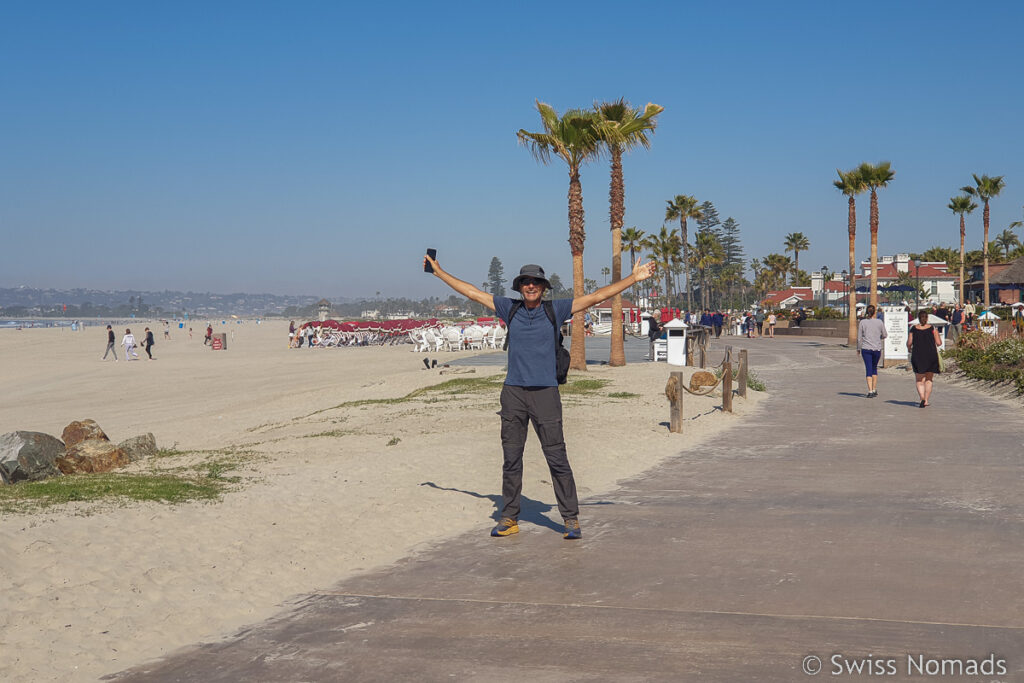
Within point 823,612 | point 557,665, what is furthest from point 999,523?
point 557,665

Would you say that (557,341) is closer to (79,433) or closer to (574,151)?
(79,433)

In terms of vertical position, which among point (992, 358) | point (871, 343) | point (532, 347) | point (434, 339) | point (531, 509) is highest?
point (532, 347)

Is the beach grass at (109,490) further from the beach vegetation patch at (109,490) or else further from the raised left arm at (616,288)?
the raised left arm at (616,288)

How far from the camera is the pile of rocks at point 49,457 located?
9.09 meters

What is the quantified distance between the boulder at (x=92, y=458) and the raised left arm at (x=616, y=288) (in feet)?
19.1

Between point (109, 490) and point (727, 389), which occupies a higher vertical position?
point (727, 389)

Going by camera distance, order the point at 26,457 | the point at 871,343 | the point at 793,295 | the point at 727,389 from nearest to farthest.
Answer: the point at 26,457, the point at 727,389, the point at 871,343, the point at 793,295

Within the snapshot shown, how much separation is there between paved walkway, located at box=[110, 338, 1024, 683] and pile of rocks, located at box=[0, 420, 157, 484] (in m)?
4.81

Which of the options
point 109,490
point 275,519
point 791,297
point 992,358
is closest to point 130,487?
point 109,490

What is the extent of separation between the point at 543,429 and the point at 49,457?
18.6 ft

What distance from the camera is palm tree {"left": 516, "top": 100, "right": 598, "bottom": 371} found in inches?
904

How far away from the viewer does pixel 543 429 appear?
669cm

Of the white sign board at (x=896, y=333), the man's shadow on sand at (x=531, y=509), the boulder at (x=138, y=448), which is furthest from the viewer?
the white sign board at (x=896, y=333)

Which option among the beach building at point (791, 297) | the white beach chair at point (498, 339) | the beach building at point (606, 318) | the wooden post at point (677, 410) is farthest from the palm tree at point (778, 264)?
the wooden post at point (677, 410)
